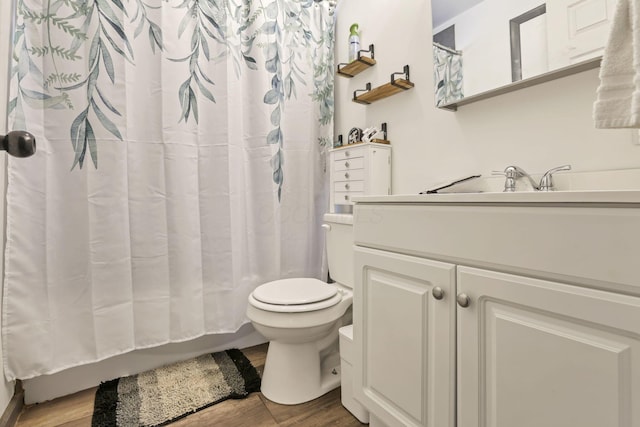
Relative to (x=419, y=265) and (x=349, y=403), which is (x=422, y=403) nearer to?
(x=419, y=265)

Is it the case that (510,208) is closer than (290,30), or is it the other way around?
(510,208)

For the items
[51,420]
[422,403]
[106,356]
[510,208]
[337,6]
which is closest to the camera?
[510,208]

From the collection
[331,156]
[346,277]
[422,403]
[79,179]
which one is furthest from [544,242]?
[79,179]

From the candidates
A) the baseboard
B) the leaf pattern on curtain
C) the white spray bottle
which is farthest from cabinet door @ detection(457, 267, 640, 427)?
the baseboard

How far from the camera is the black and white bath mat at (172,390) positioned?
117 cm

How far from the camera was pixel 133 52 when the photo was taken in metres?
1.34

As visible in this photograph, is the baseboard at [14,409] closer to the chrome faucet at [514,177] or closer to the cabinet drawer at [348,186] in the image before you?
the cabinet drawer at [348,186]

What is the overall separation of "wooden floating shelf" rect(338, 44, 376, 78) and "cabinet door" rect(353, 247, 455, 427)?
1.11 meters

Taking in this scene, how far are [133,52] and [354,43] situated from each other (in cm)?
108

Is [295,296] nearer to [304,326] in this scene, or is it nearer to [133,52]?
[304,326]

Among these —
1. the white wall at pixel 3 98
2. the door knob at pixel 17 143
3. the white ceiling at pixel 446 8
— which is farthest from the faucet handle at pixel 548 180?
the white wall at pixel 3 98

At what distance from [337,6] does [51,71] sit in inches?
60.0

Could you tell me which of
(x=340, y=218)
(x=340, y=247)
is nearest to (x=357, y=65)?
(x=340, y=218)

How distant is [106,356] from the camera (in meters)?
1.29
